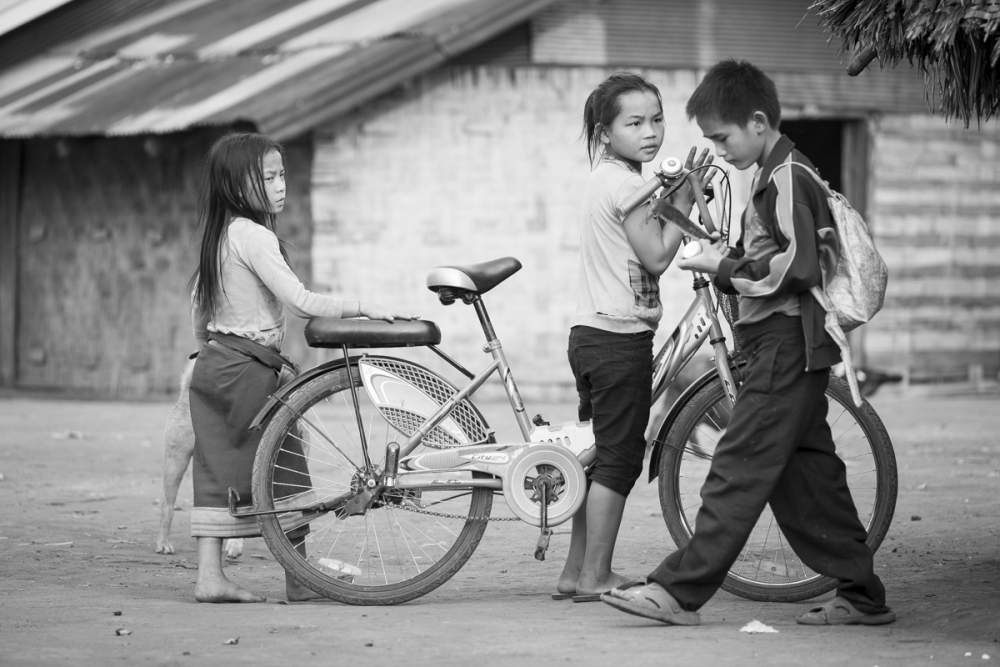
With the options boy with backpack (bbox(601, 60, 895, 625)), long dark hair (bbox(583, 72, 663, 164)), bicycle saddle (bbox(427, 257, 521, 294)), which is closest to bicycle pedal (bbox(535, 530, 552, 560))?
boy with backpack (bbox(601, 60, 895, 625))

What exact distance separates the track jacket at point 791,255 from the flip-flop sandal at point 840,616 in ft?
2.65

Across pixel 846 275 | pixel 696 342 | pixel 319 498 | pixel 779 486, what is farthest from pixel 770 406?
pixel 319 498

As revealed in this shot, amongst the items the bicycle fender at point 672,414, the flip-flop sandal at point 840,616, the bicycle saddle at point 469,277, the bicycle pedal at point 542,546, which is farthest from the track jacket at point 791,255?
the bicycle pedal at point 542,546

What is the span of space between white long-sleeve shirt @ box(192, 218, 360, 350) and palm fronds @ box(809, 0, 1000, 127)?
80.7 inches

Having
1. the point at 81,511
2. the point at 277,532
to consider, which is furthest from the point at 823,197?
the point at 81,511

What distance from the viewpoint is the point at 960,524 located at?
731 centimetres

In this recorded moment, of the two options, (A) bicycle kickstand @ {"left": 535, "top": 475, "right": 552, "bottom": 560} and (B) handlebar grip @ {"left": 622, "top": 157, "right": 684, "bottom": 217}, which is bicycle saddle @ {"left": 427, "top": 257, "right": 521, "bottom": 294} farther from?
(A) bicycle kickstand @ {"left": 535, "top": 475, "right": 552, "bottom": 560}

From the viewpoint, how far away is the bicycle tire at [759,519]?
18.0 feet

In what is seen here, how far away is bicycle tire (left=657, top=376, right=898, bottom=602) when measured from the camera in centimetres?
548

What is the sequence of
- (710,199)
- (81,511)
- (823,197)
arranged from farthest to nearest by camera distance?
(81,511)
(710,199)
(823,197)

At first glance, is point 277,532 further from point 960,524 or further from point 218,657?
point 960,524

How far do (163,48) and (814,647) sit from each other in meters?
11.8

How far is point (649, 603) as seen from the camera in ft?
16.1

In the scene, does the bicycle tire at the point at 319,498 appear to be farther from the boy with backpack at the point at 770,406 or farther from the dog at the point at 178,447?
the dog at the point at 178,447
